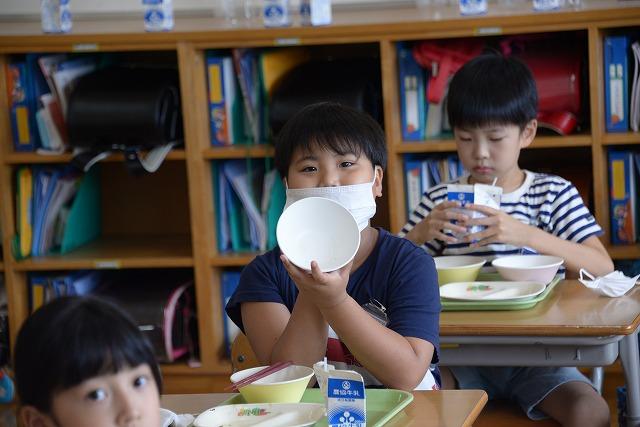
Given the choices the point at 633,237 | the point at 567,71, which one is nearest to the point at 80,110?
the point at 567,71

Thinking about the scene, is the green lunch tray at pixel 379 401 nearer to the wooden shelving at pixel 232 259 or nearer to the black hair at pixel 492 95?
the black hair at pixel 492 95

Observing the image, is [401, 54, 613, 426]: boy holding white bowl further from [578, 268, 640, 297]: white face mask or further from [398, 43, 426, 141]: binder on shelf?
[398, 43, 426, 141]: binder on shelf

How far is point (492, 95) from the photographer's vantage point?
270 centimetres

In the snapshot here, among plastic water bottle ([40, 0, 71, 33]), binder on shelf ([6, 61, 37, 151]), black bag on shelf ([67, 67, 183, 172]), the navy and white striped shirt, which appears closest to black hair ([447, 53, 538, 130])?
the navy and white striped shirt

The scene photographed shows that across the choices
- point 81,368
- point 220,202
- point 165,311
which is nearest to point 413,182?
point 220,202

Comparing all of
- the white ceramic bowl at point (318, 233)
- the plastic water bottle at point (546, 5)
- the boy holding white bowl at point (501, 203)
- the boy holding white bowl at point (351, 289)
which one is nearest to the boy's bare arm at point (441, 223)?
the boy holding white bowl at point (501, 203)

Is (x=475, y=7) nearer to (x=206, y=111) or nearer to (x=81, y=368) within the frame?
(x=206, y=111)

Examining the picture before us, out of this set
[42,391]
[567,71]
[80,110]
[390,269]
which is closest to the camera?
[42,391]

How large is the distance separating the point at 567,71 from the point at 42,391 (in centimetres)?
259

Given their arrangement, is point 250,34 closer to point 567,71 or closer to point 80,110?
point 80,110

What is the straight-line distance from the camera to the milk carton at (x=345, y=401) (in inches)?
54.9

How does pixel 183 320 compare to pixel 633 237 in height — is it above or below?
below

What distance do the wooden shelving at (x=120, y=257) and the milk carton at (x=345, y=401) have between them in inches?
93.1

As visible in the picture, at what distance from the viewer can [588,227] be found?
8.66 feet
